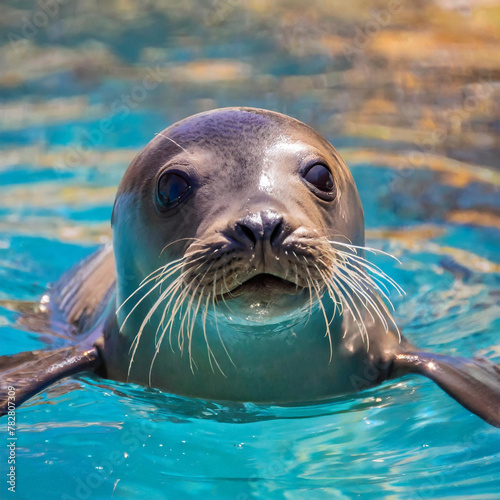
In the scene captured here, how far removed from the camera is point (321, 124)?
9102 mm

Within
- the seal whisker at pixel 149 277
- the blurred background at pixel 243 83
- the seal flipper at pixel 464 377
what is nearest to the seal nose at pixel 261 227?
the seal whisker at pixel 149 277

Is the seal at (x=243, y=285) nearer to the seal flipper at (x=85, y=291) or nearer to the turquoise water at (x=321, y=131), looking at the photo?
the turquoise water at (x=321, y=131)

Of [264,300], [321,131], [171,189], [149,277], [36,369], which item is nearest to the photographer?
[264,300]

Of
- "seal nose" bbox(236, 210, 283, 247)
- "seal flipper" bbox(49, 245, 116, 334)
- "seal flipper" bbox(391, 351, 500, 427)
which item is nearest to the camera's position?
"seal nose" bbox(236, 210, 283, 247)

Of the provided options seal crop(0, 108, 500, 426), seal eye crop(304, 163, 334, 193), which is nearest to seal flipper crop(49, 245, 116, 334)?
seal crop(0, 108, 500, 426)

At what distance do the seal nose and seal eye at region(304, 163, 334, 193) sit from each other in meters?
0.53

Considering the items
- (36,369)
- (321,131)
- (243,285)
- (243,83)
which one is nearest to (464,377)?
(243,285)

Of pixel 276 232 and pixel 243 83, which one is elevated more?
pixel 243 83

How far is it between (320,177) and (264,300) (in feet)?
2.21

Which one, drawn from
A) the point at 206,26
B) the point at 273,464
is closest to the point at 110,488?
the point at 273,464

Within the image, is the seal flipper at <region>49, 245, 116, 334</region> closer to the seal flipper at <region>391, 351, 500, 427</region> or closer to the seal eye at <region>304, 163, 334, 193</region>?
the seal eye at <region>304, 163, 334, 193</region>

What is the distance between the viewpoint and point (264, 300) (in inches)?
111

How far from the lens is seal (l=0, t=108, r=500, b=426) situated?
9.25 feet

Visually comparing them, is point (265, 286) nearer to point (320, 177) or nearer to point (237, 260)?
point (237, 260)
